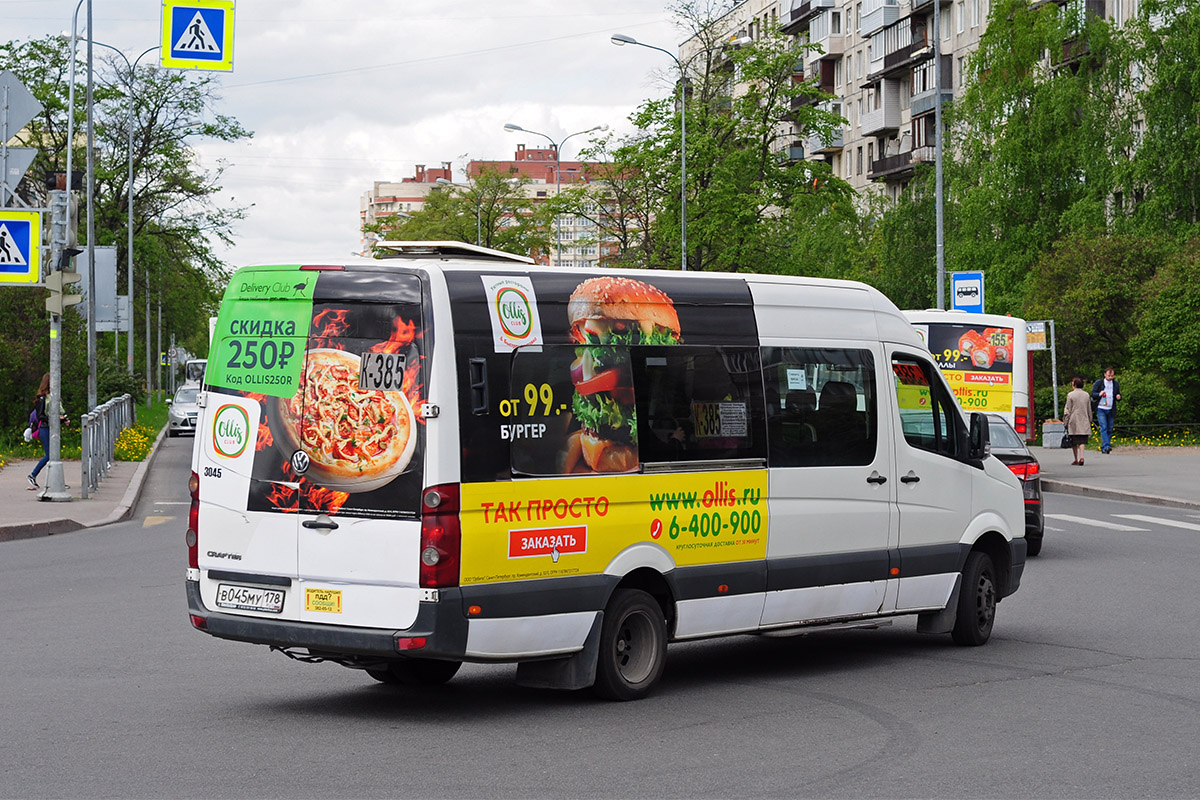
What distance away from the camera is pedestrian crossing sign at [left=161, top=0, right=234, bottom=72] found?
59.7 feet

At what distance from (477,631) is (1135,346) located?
36.9 m

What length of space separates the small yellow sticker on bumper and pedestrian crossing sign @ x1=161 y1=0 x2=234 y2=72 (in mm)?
11089

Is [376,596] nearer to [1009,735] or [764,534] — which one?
[764,534]

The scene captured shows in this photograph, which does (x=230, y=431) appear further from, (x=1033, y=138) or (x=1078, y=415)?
(x=1033, y=138)

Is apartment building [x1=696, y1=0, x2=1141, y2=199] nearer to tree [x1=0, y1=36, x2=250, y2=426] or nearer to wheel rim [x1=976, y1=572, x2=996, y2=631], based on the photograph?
tree [x1=0, y1=36, x2=250, y2=426]

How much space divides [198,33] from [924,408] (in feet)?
35.4

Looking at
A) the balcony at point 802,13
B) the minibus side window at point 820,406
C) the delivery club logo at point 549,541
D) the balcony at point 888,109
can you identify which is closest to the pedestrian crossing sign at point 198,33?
the minibus side window at point 820,406

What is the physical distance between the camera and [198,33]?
60.7 feet

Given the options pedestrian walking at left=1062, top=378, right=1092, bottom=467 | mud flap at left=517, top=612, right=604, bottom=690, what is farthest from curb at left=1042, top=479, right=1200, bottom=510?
mud flap at left=517, top=612, right=604, bottom=690

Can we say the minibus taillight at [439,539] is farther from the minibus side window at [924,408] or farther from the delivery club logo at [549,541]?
the minibus side window at [924,408]

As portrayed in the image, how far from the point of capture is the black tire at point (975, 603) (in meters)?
11.4

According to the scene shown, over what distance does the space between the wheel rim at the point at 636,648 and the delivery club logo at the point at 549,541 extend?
0.64 meters

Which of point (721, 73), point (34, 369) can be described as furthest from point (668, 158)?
point (34, 369)

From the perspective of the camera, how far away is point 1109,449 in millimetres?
37938
